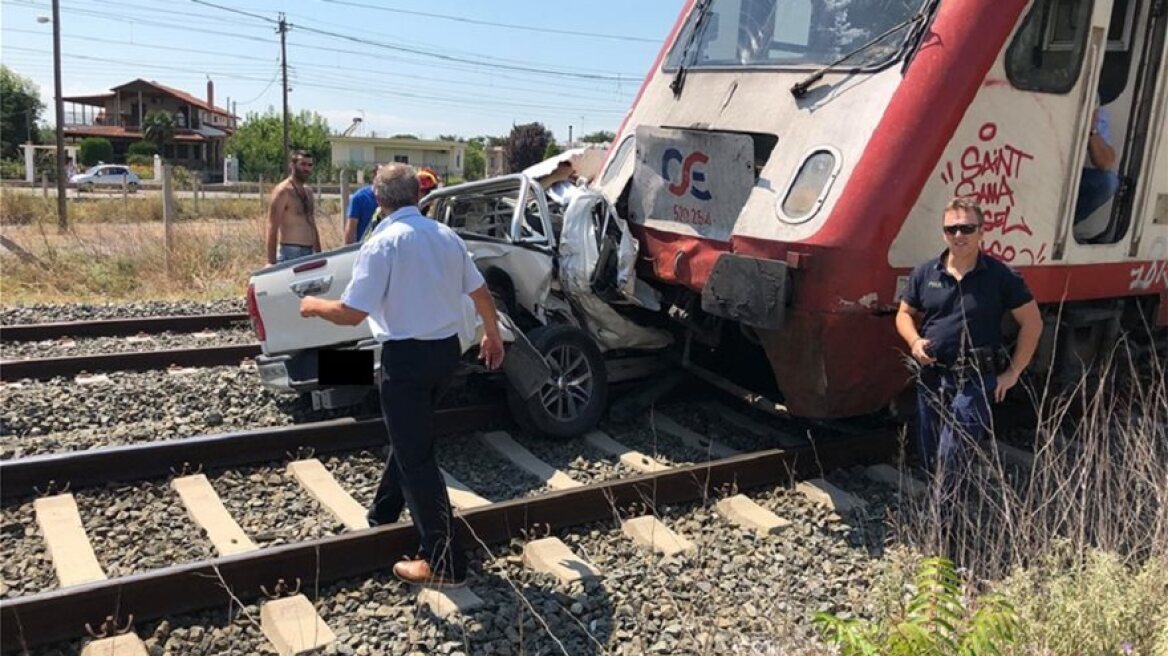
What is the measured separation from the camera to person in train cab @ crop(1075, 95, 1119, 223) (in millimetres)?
5875

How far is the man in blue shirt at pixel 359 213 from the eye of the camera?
838 centimetres

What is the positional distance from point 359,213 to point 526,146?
8.06 meters

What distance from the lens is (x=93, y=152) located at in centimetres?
6775

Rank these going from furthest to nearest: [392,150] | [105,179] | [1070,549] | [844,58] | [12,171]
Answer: [392,150], [12,171], [105,179], [844,58], [1070,549]

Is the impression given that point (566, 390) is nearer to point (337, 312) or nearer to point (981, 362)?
point (337, 312)

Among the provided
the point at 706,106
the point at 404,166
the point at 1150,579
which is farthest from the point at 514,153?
the point at 1150,579

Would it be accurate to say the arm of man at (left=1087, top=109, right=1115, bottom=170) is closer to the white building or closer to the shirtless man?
the shirtless man

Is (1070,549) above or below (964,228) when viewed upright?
below

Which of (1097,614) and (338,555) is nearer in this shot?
(1097,614)

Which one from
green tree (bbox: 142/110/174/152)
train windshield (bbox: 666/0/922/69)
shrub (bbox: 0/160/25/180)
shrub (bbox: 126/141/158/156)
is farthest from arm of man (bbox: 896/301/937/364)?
green tree (bbox: 142/110/174/152)

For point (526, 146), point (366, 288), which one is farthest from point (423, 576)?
point (526, 146)

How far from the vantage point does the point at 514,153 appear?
53.7ft

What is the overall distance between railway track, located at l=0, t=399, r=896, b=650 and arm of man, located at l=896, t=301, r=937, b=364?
3.93ft

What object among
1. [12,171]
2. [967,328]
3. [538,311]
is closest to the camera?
[967,328]
